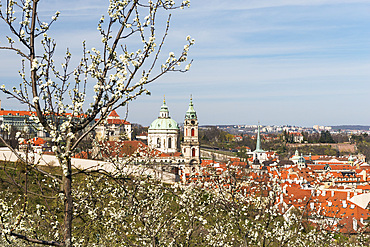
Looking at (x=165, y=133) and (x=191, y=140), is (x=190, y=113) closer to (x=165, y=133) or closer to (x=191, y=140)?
(x=191, y=140)

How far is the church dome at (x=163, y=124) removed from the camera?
75875mm

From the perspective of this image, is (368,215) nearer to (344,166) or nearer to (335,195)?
(335,195)

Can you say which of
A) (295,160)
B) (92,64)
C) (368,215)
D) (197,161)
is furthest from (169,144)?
(92,64)

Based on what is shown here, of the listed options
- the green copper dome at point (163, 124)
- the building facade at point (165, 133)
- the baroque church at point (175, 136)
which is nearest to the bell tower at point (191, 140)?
the baroque church at point (175, 136)

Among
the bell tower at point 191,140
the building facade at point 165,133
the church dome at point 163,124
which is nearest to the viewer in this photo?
the bell tower at point 191,140

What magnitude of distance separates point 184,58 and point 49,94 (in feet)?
4.99

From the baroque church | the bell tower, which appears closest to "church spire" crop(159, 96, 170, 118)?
the baroque church

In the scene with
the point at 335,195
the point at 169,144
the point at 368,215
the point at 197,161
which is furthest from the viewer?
the point at 169,144

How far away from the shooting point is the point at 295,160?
335 feet

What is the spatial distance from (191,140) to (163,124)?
7894mm

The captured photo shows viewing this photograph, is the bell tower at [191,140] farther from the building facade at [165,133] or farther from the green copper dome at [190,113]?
the building facade at [165,133]

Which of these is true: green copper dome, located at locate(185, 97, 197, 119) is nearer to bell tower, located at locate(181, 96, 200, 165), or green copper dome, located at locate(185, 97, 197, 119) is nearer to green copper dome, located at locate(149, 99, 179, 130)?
bell tower, located at locate(181, 96, 200, 165)

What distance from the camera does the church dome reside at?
75.9m

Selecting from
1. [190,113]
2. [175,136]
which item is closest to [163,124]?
[175,136]
